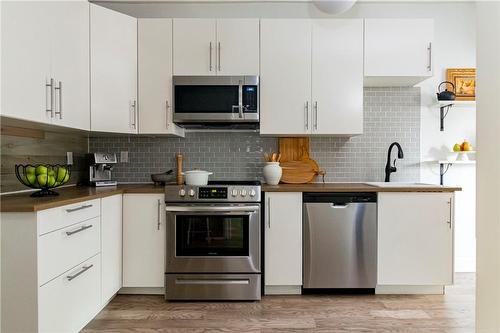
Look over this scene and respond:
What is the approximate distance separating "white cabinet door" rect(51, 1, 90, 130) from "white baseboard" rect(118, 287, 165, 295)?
54.0 inches

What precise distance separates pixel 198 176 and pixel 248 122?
70 centimetres

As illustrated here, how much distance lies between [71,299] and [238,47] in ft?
7.54

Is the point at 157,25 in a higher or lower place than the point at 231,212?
higher

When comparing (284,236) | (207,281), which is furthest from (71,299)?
(284,236)

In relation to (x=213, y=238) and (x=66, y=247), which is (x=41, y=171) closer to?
(x=66, y=247)

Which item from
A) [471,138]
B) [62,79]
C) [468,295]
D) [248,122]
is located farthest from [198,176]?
[471,138]

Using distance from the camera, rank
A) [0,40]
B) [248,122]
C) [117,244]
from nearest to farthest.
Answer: [0,40] → [117,244] → [248,122]

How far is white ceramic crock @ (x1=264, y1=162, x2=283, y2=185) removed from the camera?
3070 mm

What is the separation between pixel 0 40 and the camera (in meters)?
1.69

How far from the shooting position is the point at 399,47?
120 inches

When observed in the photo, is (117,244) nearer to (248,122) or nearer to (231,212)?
(231,212)

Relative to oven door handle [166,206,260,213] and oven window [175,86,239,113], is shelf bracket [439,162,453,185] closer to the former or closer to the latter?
oven door handle [166,206,260,213]

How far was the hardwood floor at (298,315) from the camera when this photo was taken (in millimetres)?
2318

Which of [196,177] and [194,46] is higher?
[194,46]
